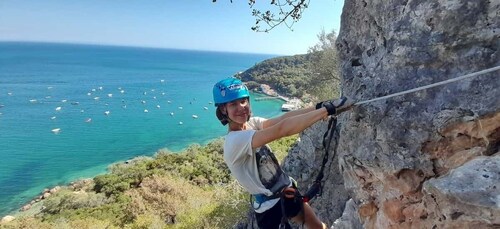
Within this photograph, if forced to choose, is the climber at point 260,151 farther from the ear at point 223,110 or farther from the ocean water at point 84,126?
the ocean water at point 84,126

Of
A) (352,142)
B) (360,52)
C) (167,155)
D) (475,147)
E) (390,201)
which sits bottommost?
(167,155)

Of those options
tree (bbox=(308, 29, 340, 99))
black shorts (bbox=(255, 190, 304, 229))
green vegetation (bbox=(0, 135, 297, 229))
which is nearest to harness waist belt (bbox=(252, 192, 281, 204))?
black shorts (bbox=(255, 190, 304, 229))

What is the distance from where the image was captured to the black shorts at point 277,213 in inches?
181

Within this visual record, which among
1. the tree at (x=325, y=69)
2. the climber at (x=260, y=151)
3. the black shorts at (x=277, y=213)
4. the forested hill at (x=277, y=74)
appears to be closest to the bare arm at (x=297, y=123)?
the climber at (x=260, y=151)

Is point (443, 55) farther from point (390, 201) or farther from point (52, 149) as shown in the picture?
point (52, 149)

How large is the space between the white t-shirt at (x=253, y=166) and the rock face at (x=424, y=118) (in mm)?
828

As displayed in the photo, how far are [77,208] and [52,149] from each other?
29692 millimetres

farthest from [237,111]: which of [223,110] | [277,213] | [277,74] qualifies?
[277,74]

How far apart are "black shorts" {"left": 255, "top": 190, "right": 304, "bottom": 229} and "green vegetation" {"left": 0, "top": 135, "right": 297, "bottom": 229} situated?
10706mm

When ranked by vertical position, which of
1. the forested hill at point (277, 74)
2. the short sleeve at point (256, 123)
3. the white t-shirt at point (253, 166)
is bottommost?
the forested hill at point (277, 74)

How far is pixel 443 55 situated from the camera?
3.01 m

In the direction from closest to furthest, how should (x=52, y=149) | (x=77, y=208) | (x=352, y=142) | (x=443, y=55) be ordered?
(x=443, y=55), (x=352, y=142), (x=77, y=208), (x=52, y=149)

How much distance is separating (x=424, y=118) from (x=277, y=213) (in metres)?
2.27

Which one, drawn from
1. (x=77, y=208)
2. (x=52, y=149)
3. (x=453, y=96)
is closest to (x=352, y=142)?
(x=453, y=96)
